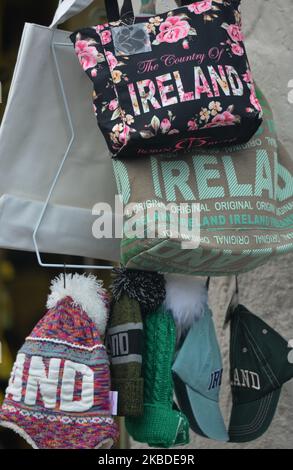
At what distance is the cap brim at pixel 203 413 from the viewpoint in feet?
7.61

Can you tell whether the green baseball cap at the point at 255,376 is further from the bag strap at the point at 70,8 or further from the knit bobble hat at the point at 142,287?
the bag strap at the point at 70,8

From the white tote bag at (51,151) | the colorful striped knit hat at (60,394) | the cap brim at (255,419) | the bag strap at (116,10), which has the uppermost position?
the bag strap at (116,10)

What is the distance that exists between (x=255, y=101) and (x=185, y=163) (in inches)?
9.1

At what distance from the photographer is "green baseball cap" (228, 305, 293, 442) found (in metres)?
2.46

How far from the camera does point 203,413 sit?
234 centimetres

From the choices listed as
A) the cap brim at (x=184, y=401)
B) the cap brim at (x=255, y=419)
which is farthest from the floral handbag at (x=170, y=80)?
the cap brim at (x=255, y=419)

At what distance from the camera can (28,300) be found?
387 cm

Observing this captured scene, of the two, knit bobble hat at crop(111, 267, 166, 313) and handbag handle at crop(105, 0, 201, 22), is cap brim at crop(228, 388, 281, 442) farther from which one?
handbag handle at crop(105, 0, 201, 22)

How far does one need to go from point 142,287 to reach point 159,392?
275mm

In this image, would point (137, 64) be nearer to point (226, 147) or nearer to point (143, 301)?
point (226, 147)

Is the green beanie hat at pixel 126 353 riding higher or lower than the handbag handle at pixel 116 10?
lower

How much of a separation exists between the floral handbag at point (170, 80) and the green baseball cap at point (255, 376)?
0.62 m

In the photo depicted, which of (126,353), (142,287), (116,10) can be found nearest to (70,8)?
(116,10)

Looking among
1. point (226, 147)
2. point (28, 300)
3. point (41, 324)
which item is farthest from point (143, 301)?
point (28, 300)
